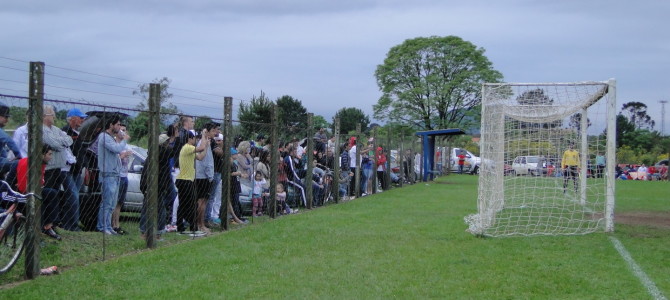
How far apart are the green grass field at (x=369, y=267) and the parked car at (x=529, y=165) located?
12.3 feet

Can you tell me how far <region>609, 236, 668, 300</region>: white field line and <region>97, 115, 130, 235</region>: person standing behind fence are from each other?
6914mm

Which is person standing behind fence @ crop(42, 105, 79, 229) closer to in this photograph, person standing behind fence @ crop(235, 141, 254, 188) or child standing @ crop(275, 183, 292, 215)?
person standing behind fence @ crop(235, 141, 254, 188)

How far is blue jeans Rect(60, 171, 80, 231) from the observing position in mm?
8641

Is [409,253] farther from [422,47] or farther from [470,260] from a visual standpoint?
[422,47]

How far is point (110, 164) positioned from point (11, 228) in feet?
9.98

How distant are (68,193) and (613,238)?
27.1ft

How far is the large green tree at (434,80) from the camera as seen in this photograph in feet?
197

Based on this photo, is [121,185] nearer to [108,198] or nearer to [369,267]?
[108,198]

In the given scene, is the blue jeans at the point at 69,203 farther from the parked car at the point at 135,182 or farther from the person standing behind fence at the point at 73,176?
the parked car at the point at 135,182

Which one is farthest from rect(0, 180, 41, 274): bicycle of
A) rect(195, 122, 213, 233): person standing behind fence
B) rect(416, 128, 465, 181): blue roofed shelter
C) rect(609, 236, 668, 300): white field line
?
rect(416, 128, 465, 181): blue roofed shelter

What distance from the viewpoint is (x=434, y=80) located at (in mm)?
60031

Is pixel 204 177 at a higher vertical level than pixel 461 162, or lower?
lower

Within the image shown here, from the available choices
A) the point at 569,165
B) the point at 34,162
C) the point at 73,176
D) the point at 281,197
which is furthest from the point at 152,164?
the point at 569,165

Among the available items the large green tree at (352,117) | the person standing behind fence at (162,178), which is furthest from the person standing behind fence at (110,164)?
the large green tree at (352,117)
